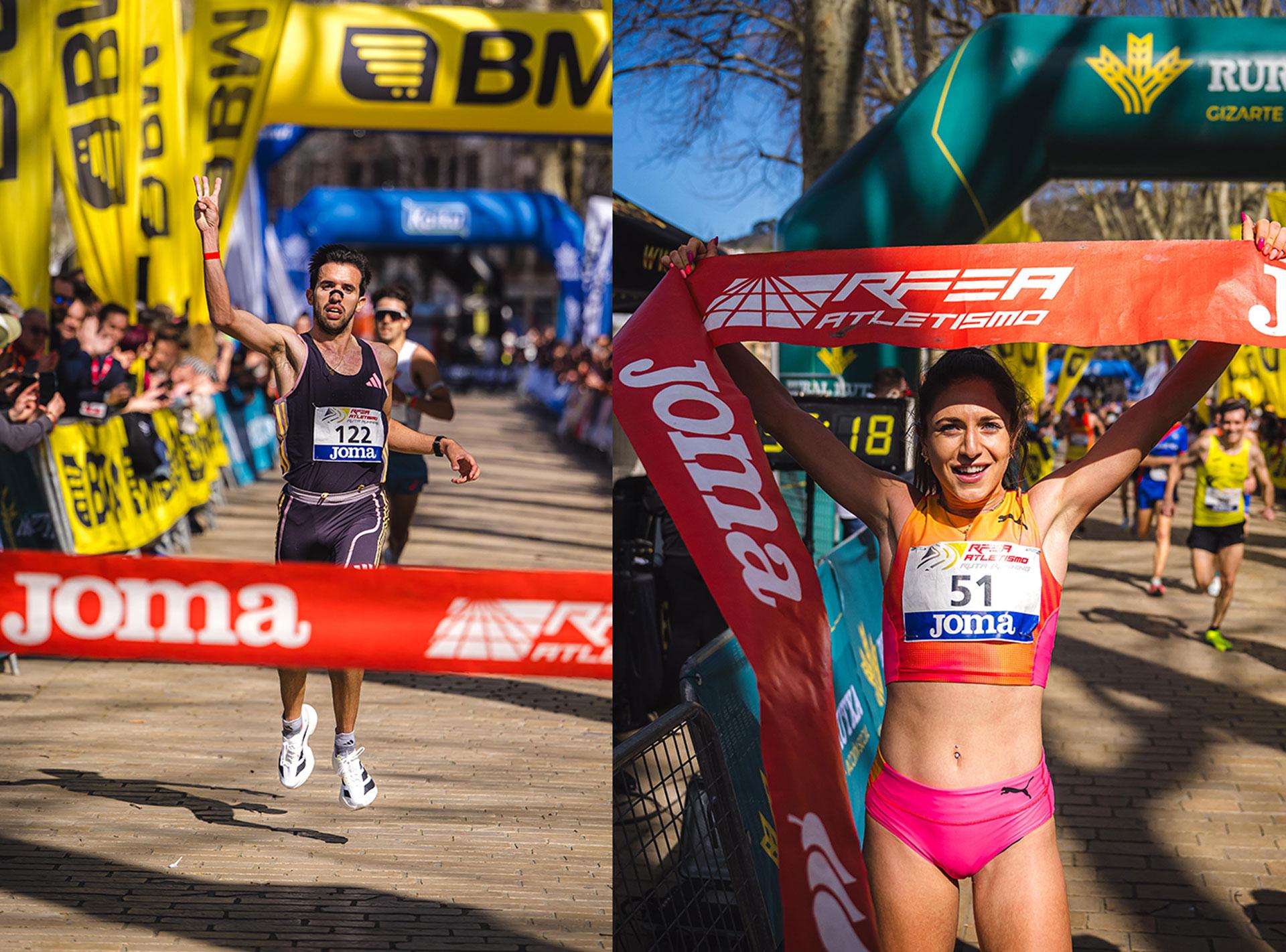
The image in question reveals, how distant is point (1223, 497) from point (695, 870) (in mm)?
7058

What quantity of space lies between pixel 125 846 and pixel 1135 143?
749cm

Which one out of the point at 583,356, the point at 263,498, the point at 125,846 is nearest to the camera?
the point at 125,846

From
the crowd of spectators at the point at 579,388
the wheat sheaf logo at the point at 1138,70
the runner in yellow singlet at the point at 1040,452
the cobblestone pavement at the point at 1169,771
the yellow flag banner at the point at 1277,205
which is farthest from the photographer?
the crowd of spectators at the point at 579,388

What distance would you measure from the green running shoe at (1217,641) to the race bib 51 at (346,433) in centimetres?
715

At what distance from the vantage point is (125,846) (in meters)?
4.88

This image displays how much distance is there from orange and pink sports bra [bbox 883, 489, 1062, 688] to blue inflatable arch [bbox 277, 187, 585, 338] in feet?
86.9

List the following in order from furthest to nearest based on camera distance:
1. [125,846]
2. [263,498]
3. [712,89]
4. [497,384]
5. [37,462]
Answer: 1. [497,384]
2. [263,498]
3. [712,89]
4. [37,462]
5. [125,846]

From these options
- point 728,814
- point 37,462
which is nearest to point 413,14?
point 37,462

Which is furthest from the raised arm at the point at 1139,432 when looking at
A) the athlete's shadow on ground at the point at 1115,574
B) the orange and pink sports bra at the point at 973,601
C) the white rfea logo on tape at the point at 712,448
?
the athlete's shadow on ground at the point at 1115,574

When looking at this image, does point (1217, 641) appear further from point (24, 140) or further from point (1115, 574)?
point (24, 140)

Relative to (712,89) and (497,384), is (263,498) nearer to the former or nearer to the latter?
(712,89)

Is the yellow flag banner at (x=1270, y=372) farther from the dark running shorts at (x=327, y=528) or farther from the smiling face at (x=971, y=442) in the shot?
the smiling face at (x=971, y=442)

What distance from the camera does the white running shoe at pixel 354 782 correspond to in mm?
5160

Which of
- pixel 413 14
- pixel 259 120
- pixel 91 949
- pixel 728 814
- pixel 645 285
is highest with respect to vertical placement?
pixel 413 14
